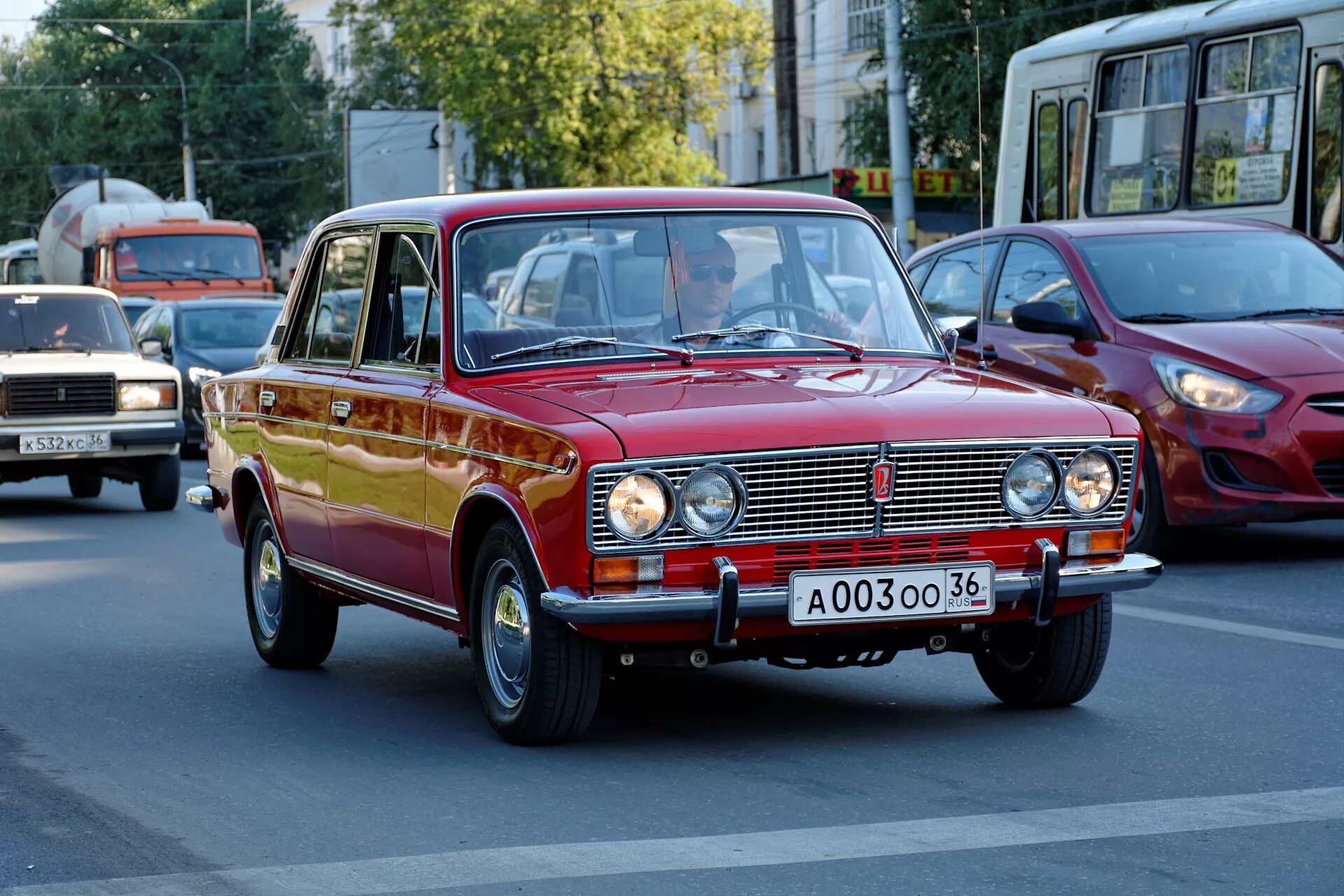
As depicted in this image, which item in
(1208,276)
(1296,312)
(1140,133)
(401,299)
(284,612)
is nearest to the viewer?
(401,299)

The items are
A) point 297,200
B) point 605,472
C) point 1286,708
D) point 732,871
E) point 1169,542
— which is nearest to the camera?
point 732,871

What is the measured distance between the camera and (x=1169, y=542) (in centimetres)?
1131

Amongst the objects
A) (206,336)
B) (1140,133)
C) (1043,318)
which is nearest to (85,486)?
(206,336)

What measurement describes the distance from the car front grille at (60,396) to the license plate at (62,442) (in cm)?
17

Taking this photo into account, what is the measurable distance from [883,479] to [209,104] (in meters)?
71.0

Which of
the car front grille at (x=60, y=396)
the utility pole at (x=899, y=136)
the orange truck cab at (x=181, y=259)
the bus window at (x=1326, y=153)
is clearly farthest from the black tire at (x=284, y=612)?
the orange truck cab at (x=181, y=259)

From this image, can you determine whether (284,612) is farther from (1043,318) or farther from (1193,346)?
(1193,346)

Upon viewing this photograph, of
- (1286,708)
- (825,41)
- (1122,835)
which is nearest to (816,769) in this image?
(1122,835)

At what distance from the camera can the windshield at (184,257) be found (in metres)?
31.9

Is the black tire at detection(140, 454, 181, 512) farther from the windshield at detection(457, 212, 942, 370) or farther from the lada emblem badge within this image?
the lada emblem badge

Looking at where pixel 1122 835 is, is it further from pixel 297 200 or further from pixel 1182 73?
pixel 297 200

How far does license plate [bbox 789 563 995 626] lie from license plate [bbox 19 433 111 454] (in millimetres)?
11162

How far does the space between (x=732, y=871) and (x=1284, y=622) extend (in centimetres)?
480

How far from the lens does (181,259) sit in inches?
1266
